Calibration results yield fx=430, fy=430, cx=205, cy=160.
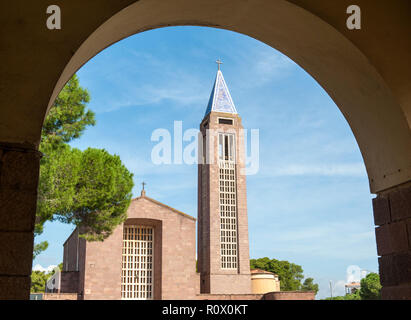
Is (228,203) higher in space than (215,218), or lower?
higher

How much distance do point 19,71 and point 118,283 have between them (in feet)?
80.3

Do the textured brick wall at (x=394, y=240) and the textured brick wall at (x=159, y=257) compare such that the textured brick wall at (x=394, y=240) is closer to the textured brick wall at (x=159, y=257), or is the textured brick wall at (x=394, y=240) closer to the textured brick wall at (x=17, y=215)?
the textured brick wall at (x=17, y=215)

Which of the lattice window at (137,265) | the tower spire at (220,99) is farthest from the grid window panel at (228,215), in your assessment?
the lattice window at (137,265)

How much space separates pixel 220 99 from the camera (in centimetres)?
3653

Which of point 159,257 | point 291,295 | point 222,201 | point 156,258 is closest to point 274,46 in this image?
point 291,295

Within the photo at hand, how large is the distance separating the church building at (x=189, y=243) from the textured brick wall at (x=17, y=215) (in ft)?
78.0

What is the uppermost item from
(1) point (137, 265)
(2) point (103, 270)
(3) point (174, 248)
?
(3) point (174, 248)

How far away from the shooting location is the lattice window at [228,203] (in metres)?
33.1

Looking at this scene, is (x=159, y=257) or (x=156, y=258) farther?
(x=156, y=258)

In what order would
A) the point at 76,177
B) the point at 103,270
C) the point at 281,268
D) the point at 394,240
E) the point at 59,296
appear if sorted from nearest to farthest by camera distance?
the point at 394,240
the point at 76,177
the point at 59,296
the point at 103,270
the point at 281,268

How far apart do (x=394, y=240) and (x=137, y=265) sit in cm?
2588

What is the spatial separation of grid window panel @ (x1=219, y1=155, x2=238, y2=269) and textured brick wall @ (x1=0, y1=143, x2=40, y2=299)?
31630 mm

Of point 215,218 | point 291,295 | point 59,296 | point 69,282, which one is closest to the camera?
point 59,296

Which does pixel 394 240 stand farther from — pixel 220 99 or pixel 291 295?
pixel 220 99
